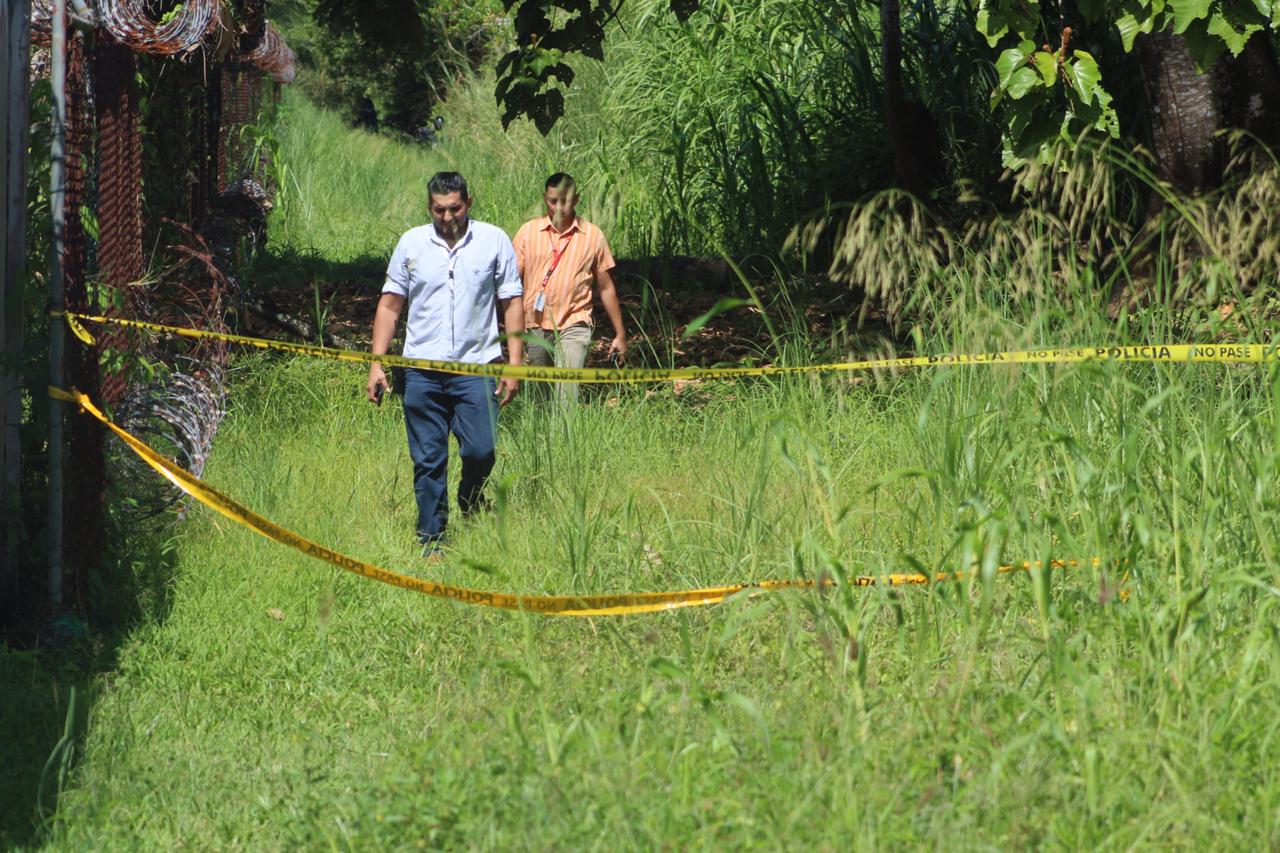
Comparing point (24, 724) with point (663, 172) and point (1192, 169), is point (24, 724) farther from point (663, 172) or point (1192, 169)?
point (663, 172)

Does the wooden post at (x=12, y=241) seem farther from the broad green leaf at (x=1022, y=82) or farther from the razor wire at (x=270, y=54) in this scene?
the razor wire at (x=270, y=54)

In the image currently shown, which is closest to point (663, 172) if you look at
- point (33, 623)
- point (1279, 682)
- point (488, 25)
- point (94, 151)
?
point (94, 151)

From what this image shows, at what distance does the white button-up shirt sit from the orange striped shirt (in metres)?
1.35

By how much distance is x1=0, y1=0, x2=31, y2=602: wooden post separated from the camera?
546cm

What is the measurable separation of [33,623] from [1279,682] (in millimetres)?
4041

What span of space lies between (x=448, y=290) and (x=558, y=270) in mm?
1548

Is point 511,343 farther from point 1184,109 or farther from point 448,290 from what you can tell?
point 1184,109

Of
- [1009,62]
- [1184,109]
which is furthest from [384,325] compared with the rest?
[1184,109]

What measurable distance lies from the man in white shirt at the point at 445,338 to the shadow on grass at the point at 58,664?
3.50ft

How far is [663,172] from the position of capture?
13242 mm

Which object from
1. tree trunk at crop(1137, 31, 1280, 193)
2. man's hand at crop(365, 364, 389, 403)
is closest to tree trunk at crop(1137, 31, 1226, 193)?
tree trunk at crop(1137, 31, 1280, 193)

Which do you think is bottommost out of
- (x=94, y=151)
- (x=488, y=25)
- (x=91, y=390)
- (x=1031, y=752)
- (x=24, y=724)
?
(x=24, y=724)

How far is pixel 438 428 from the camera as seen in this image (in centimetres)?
662

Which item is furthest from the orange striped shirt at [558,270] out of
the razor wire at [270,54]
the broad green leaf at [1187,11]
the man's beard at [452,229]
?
the razor wire at [270,54]
